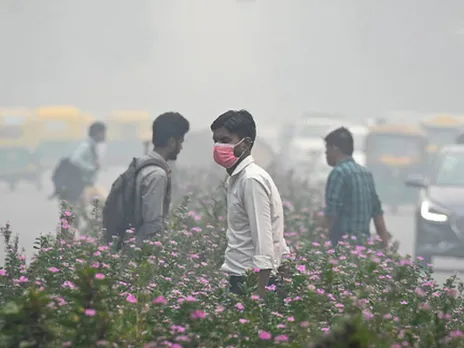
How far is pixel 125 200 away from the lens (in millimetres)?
6590

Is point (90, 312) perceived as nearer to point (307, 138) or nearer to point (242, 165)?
point (242, 165)

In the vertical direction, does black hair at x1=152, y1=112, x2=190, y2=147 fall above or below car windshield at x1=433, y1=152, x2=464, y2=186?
above

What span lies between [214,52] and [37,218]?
39.5 meters

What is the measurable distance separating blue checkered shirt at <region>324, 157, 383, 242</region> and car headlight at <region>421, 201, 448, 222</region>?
14.2ft

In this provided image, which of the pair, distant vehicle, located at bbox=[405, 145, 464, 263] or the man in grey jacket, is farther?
distant vehicle, located at bbox=[405, 145, 464, 263]

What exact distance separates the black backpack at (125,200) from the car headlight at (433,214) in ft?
21.0

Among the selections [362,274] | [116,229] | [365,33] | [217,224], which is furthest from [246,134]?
[365,33]

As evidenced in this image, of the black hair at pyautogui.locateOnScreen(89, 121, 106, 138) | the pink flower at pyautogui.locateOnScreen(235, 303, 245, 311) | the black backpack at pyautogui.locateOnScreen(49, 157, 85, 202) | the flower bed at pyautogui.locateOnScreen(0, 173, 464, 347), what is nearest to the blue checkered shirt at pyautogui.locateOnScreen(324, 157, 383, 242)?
the flower bed at pyautogui.locateOnScreen(0, 173, 464, 347)

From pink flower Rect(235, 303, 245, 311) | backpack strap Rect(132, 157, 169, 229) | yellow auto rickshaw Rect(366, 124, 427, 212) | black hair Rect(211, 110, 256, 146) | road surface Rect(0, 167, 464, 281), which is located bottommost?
road surface Rect(0, 167, 464, 281)

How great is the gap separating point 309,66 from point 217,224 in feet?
183

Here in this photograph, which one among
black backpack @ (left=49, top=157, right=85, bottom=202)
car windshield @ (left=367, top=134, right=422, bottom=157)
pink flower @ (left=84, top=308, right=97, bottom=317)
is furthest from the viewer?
car windshield @ (left=367, top=134, right=422, bottom=157)

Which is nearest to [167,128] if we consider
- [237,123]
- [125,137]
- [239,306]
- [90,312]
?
[237,123]

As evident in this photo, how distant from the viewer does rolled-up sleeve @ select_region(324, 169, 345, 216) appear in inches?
321

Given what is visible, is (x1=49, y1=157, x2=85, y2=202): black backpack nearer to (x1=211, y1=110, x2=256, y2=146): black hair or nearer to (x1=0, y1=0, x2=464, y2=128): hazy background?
(x1=211, y1=110, x2=256, y2=146): black hair
